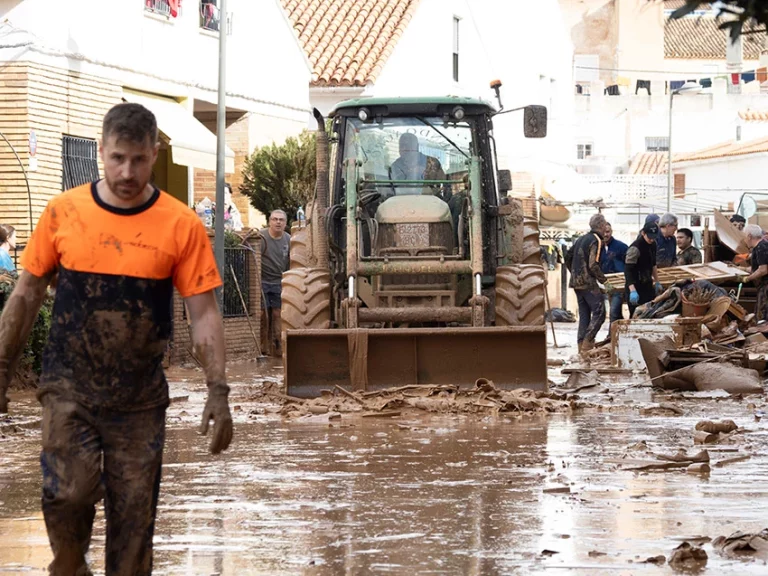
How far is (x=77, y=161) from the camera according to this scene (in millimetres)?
21969

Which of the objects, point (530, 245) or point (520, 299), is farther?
point (530, 245)

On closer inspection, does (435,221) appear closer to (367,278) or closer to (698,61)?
(367,278)

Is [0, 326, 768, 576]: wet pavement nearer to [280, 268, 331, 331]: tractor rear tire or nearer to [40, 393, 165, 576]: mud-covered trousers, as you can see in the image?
[40, 393, 165, 576]: mud-covered trousers

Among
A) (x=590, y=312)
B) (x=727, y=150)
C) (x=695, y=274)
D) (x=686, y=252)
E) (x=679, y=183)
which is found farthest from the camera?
(x=679, y=183)

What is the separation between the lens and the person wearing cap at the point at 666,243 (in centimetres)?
2130

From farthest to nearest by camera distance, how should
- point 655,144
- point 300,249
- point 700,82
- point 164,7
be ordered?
point 655,144, point 700,82, point 164,7, point 300,249

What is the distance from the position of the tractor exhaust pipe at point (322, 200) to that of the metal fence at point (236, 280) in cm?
634

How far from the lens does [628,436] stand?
11102 millimetres

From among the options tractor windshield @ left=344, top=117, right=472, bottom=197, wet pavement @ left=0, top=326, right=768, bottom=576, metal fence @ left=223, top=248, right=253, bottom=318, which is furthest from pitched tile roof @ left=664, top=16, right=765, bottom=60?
wet pavement @ left=0, top=326, right=768, bottom=576

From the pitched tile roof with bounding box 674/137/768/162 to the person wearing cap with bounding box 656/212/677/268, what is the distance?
44810mm

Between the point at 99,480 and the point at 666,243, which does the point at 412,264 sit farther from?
the point at 99,480

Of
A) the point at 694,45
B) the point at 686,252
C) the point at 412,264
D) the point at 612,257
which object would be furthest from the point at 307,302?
the point at 694,45

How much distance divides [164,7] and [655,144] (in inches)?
2097

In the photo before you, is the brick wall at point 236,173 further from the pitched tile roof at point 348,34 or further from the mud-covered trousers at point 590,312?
the mud-covered trousers at point 590,312
